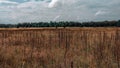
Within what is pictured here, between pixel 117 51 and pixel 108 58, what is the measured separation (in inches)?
40.3

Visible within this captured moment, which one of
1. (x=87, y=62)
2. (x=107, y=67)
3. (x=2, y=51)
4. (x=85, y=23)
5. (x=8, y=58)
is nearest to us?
(x=107, y=67)

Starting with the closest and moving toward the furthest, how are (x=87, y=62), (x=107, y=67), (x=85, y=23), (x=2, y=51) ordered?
(x=107, y=67)
(x=87, y=62)
(x=2, y=51)
(x=85, y=23)

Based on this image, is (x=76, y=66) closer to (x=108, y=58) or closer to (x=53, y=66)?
(x=53, y=66)

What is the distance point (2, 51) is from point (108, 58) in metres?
4.58

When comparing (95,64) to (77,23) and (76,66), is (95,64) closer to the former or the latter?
(76,66)

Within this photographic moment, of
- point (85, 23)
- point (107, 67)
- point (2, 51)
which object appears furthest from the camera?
point (85, 23)

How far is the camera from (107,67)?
28.0 feet

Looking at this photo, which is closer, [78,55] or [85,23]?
[78,55]

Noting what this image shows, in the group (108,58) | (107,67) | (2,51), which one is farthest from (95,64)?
(2,51)

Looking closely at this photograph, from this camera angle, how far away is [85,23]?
358 ft

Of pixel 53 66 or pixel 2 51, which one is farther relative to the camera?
pixel 2 51

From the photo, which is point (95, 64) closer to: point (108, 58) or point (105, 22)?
point (108, 58)

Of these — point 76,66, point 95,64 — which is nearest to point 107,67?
point 95,64

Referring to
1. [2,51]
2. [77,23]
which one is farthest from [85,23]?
[2,51]
